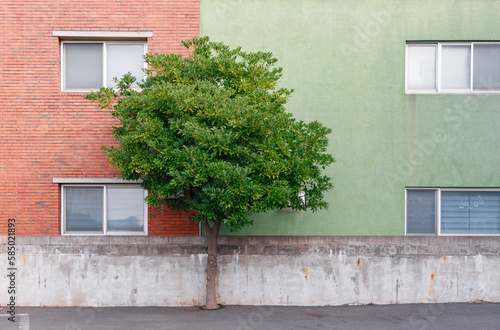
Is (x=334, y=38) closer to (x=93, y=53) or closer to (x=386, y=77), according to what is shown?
(x=386, y=77)

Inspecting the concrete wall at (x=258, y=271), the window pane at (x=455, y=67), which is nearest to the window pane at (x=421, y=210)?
the concrete wall at (x=258, y=271)

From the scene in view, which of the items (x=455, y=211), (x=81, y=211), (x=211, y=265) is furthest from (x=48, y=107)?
(x=455, y=211)

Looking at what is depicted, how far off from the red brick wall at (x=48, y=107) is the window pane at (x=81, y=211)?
30cm

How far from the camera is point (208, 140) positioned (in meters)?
7.19

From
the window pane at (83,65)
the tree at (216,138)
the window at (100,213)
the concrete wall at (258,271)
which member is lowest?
the concrete wall at (258,271)

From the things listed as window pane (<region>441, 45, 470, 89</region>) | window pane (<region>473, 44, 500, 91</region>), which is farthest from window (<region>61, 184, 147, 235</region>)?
window pane (<region>473, 44, 500, 91</region>)

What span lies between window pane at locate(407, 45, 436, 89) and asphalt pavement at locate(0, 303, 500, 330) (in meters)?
5.55

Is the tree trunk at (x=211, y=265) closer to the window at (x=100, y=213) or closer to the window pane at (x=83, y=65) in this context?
the window at (x=100, y=213)

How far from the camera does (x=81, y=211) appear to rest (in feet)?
34.5

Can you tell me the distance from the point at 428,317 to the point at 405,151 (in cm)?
398

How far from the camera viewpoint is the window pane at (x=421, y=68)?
35.1ft

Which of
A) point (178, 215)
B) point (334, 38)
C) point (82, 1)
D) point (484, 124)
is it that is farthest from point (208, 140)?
point (484, 124)

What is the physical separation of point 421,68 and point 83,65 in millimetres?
8839

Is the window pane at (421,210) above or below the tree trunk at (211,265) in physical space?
above
